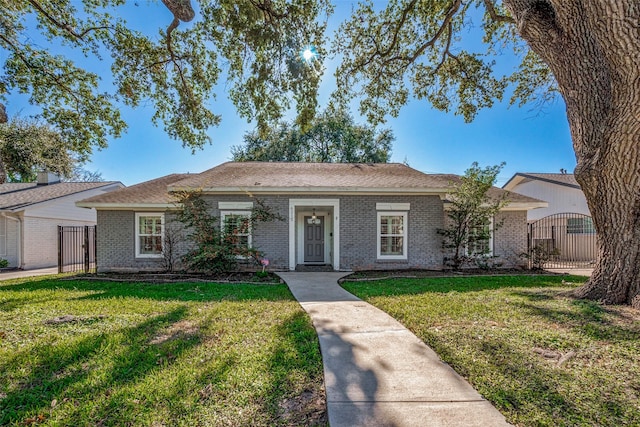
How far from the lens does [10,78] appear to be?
9.57 m

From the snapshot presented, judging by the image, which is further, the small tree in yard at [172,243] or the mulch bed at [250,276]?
the small tree in yard at [172,243]

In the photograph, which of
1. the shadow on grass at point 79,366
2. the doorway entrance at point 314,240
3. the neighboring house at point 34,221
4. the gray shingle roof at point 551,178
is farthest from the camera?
the gray shingle roof at point 551,178

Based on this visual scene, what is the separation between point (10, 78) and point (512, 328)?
50.6 ft

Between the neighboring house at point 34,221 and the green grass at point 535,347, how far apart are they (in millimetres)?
16728

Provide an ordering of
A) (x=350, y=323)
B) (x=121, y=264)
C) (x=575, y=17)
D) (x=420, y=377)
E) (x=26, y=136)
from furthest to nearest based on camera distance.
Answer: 1. (x=26, y=136)
2. (x=121, y=264)
3. (x=575, y=17)
4. (x=350, y=323)
5. (x=420, y=377)

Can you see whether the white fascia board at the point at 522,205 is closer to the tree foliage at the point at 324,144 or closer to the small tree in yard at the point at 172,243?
the small tree in yard at the point at 172,243

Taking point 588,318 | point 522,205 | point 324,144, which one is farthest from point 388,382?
point 324,144

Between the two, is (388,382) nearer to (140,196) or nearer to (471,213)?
(471,213)

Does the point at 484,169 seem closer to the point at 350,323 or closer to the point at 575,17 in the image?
the point at 575,17

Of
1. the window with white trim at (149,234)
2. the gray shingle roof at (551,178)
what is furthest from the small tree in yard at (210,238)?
the gray shingle roof at (551,178)

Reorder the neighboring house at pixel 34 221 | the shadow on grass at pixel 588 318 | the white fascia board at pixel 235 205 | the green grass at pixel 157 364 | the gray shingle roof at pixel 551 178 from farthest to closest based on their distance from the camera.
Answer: the gray shingle roof at pixel 551 178 < the neighboring house at pixel 34 221 < the white fascia board at pixel 235 205 < the shadow on grass at pixel 588 318 < the green grass at pixel 157 364

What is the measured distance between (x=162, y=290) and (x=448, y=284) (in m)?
7.88

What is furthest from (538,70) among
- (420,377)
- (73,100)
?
(73,100)

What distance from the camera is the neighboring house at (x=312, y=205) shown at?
35.4ft
